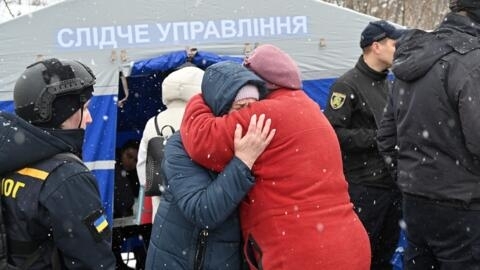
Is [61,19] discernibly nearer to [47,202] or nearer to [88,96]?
[88,96]

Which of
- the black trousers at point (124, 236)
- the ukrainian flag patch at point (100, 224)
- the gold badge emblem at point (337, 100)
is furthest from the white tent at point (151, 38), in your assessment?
the ukrainian flag patch at point (100, 224)

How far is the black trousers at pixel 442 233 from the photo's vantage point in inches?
106

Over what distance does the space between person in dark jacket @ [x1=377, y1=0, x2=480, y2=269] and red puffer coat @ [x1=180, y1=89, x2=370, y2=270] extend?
777 mm

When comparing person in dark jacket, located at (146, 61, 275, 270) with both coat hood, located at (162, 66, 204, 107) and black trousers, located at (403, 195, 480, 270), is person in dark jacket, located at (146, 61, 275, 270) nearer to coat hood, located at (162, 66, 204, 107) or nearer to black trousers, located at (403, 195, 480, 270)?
black trousers, located at (403, 195, 480, 270)

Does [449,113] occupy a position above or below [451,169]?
above

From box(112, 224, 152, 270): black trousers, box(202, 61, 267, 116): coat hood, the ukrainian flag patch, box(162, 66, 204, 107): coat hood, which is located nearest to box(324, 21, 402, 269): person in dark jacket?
box(162, 66, 204, 107): coat hood

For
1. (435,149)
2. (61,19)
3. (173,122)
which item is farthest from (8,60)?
(435,149)

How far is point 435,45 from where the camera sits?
2775mm

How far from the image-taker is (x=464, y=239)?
2.72 metres

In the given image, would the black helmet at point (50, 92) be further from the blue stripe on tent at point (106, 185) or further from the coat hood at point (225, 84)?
the blue stripe on tent at point (106, 185)

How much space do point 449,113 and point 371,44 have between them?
4.96ft

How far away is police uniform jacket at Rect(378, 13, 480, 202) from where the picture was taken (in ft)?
8.62

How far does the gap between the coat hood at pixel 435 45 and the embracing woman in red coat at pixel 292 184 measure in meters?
0.84

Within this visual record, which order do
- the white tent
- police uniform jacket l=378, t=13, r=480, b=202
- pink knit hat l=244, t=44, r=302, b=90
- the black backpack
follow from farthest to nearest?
the white tent
the black backpack
police uniform jacket l=378, t=13, r=480, b=202
pink knit hat l=244, t=44, r=302, b=90
